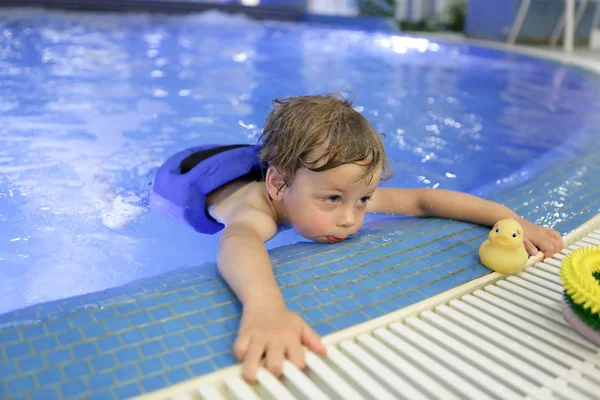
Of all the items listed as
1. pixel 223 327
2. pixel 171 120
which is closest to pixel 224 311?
pixel 223 327

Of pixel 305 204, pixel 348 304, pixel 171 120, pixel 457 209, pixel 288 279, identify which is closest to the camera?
pixel 348 304

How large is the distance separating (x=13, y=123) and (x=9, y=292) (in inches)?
98.5

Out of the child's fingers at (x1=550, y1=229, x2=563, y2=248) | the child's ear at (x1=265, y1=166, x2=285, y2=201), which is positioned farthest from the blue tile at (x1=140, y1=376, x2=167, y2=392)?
the child's fingers at (x1=550, y1=229, x2=563, y2=248)

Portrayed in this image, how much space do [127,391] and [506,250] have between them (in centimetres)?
120

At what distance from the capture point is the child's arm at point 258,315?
4.17 feet

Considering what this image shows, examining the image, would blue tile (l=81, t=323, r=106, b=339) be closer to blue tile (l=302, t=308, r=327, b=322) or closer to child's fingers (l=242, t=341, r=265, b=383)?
child's fingers (l=242, t=341, r=265, b=383)

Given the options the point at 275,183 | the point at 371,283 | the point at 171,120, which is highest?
the point at 275,183

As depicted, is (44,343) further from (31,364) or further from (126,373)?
(126,373)

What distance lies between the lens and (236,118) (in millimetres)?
4719

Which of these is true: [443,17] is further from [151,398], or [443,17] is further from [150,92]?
[151,398]

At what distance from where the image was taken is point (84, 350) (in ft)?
4.22

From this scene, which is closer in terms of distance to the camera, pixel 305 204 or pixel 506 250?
pixel 506 250

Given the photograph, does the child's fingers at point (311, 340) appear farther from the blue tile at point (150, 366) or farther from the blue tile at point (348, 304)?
the blue tile at point (150, 366)

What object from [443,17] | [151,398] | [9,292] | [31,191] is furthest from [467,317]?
[443,17]
